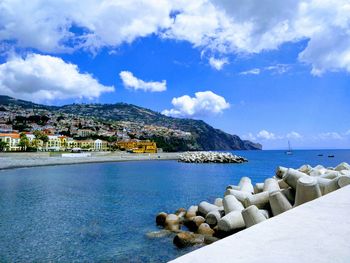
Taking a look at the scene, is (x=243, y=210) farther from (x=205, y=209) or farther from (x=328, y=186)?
(x=205, y=209)

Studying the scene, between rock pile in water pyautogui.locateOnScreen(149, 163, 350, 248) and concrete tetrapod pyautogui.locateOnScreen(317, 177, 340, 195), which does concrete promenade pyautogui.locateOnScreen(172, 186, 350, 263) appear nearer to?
rock pile in water pyautogui.locateOnScreen(149, 163, 350, 248)

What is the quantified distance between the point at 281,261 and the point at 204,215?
32.3ft

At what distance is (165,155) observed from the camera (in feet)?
339

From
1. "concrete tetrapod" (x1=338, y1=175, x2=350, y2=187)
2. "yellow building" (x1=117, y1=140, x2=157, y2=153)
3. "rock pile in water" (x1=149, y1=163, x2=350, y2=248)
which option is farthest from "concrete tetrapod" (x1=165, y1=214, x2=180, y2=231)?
"yellow building" (x1=117, y1=140, x2=157, y2=153)

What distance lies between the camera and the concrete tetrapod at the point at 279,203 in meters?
9.98

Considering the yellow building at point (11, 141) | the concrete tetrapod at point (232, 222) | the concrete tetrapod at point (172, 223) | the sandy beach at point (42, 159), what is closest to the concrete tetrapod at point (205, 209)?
the concrete tetrapod at point (172, 223)

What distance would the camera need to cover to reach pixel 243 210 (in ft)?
30.4

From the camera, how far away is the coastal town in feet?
361

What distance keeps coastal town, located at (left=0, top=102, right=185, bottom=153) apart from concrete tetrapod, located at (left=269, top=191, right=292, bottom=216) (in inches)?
3574

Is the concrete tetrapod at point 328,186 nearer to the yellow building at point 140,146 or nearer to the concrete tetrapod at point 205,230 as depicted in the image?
the concrete tetrapod at point 205,230

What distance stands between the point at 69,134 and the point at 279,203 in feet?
546

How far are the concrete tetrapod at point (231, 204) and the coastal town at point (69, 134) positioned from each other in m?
88.9

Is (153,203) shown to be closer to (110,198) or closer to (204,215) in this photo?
(110,198)

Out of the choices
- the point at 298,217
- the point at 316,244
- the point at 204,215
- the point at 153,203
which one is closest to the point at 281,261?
the point at 316,244
